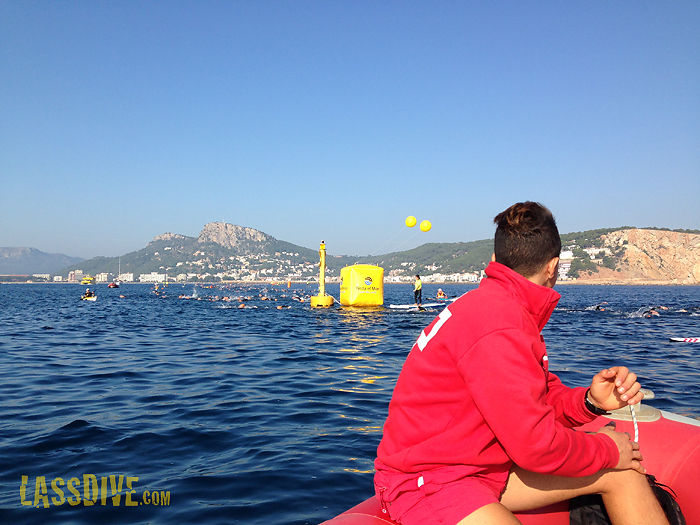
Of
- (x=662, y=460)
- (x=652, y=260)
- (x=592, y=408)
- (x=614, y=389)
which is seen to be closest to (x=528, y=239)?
(x=614, y=389)

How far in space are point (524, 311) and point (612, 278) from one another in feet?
520

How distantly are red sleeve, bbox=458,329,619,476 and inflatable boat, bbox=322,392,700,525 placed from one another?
2.14 feet

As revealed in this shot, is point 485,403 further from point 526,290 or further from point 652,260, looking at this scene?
point 652,260

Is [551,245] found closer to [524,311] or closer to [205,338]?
[524,311]

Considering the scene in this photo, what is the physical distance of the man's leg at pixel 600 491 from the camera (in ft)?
7.65

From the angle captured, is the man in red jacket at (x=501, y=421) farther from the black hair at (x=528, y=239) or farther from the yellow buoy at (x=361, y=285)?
the yellow buoy at (x=361, y=285)

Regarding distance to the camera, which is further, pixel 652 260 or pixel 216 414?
pixel 652 260

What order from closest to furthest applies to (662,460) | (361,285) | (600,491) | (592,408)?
(600,491)
(592,408)
(662,460)
(361,285)

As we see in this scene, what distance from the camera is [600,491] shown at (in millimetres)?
2395

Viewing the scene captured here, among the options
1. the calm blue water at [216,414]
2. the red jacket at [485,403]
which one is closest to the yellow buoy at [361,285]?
the calm blue water at [216,414]

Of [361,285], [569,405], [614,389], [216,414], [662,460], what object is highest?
[614,389]

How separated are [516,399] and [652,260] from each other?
16717cm

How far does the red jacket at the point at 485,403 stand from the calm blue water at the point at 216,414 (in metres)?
2.17

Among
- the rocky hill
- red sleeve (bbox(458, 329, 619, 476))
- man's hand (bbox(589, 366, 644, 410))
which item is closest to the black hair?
red sleeve (bbox(458, 329, 619, 476))
